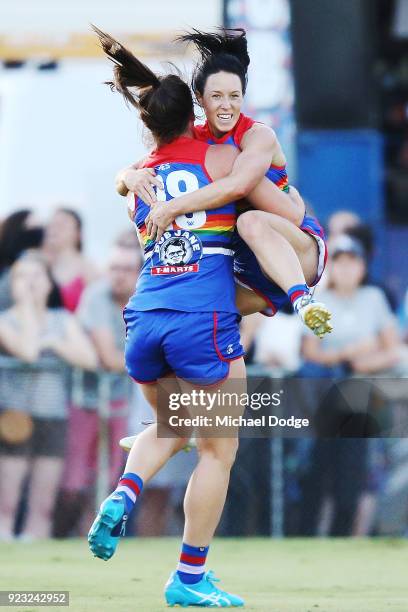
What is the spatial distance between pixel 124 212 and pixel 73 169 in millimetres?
602

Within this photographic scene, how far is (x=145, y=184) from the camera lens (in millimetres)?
5836

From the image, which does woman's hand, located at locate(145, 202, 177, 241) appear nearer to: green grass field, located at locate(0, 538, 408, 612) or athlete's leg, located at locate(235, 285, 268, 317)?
athlete's leg, located at locate(235, 285, 268, 317)

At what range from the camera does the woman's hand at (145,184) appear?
5.81m

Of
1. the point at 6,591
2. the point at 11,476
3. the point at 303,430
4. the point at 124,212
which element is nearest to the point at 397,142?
the point at 124,212

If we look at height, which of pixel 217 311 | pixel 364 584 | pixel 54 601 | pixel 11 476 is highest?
pixel 217 311

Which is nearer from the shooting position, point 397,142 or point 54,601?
point 54,601

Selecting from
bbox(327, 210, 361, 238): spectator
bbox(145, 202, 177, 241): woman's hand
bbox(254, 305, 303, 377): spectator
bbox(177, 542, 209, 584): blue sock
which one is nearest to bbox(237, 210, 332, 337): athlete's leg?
bbox(145, 202, 177, 241): woman's hand

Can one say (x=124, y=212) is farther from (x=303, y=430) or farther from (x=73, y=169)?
(x=303, y=430)

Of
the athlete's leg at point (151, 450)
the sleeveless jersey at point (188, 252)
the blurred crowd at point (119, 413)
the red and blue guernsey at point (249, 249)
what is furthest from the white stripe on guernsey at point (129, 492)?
the blurred crowd at point (119, 413)

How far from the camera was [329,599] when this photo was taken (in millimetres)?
6062

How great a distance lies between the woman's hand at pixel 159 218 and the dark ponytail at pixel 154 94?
329 millimetres

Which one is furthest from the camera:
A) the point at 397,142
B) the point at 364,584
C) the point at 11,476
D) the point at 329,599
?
the point at 397,142

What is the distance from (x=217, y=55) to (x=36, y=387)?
14.0ft

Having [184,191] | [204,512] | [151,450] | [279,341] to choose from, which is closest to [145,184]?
[184,191]
